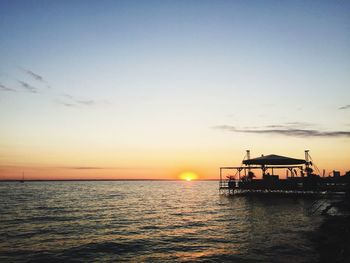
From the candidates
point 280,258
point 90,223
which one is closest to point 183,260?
point 280,258

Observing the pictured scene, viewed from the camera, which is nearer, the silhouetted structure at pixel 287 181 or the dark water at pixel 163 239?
the dark water at pixel 163 239

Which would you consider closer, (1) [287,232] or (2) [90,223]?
(1) [287,232]

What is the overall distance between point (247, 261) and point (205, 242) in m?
5.08

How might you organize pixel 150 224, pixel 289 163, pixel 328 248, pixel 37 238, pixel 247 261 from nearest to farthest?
1. pixel 247 261
2. pixel 328 248
3. pixel 37 238
4. pixel 150 224
5. pixel 289 163

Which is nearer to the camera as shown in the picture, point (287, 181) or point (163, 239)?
point (163, 239)

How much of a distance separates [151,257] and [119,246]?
11.8 ft

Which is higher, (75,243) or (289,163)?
(289,163)

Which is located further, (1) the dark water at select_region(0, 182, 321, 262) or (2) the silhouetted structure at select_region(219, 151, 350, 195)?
(2) the silhouetted structure at select_region(219, 151, 350, 195)

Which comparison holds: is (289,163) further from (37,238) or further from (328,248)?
(37,238)

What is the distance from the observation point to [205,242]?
1994 centimetres

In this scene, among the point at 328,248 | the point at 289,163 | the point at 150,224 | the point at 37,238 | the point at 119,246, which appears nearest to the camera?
the point at 328,248

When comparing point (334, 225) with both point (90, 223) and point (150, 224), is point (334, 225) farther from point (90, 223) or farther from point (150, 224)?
point (90, 223)

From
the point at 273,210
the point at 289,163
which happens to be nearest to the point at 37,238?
the point at 273,210

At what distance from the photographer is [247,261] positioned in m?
15.2
